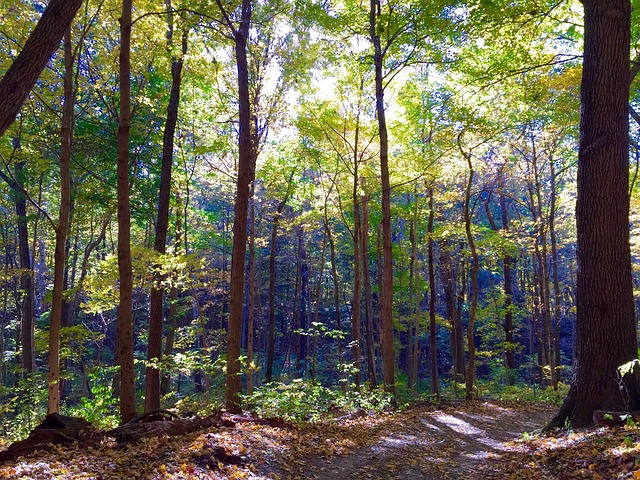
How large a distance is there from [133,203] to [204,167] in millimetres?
4154

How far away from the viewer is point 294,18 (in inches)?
441

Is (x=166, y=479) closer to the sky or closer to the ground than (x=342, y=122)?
closer to the ground

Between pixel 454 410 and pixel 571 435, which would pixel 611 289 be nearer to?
pixel 571 435

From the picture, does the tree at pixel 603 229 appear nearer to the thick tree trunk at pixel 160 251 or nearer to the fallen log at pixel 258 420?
the fallen log at pixel 258 420

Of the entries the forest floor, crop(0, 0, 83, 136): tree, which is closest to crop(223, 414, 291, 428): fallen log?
the forest floor

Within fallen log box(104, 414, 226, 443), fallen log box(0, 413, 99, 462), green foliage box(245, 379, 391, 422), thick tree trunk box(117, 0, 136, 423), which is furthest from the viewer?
green foliage box(245, 379, 391, 422)

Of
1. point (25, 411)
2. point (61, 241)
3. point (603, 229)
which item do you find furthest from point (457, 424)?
point (25, 411)

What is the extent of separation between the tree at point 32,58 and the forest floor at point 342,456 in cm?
311

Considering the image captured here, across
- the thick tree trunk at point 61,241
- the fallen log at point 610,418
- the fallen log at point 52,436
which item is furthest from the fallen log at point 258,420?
the thick tree trunk at point 61,241

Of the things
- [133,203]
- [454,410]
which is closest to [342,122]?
[133,203]

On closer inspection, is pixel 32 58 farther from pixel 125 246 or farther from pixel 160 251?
pixel 160 251

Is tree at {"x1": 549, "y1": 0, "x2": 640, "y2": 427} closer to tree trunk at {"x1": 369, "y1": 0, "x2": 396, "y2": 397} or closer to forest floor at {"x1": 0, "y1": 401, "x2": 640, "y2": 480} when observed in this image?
forest floor at {"x1": 0, "y1": 401, "x2": 640, "y2": 480}

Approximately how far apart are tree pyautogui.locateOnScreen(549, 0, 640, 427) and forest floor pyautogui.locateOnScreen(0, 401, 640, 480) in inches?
29.2

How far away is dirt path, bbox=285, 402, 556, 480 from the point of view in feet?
17.5
